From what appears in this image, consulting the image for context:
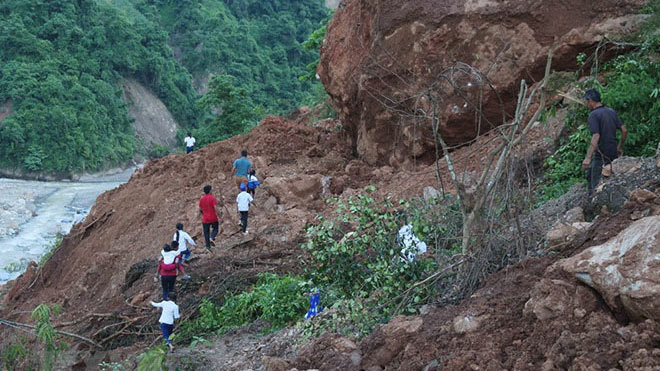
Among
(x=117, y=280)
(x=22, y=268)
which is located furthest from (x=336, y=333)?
(x=22, y=268)

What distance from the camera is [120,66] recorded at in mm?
41500

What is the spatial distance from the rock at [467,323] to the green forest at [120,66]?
690 inches

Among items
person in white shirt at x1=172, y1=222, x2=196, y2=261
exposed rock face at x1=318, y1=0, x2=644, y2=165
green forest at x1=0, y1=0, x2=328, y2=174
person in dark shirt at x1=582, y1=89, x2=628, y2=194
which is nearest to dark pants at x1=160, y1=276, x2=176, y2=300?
Result: person in white shirt at x1=172, y1=222, x2=196, y2=261

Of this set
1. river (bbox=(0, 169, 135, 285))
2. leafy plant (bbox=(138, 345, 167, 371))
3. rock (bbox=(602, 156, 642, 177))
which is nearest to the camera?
rock (bbox=(602, 156, 642, 177))

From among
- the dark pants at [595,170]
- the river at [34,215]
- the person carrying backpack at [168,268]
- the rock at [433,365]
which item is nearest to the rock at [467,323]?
the rock at [433,365]

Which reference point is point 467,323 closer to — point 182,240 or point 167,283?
point 167,283

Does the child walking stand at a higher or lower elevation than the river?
higher

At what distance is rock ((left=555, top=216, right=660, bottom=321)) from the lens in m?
3.49

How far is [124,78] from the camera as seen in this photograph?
42.4 m

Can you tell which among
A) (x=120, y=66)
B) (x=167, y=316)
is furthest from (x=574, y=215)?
(x=120, y=66)

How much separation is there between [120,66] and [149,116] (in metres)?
3.42

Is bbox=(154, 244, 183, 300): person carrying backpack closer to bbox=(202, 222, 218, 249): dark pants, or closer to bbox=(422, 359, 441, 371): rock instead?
bbox=(202, 222, 218, 249): dark pants

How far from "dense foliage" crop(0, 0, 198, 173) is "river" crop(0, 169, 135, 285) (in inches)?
178

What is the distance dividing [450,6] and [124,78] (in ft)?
116
